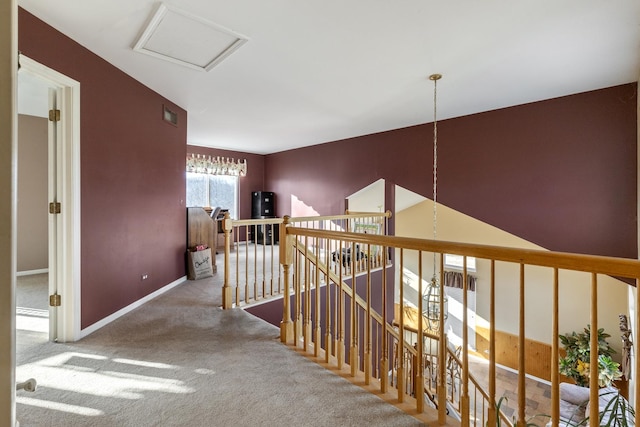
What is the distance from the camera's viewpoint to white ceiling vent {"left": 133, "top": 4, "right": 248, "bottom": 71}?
1.97 m

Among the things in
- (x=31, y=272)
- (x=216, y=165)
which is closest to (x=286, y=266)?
(x=31, y=272)

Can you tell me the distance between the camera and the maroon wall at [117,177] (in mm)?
2326

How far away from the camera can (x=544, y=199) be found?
3498mm

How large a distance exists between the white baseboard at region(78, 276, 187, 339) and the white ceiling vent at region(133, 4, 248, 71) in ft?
7.65

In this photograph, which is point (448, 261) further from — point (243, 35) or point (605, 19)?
point (243, 35)

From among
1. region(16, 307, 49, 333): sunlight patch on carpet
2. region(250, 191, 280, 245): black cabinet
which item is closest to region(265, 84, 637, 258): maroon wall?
region(250, 191, 280, 245): black cabinet

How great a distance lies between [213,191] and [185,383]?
550cm

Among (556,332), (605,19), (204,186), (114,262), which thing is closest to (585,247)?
(605,19)

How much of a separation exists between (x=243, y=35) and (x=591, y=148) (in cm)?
370

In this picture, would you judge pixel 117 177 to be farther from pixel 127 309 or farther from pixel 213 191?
pixel 213 191

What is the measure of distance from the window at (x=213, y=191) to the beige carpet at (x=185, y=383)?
4258 millimetres

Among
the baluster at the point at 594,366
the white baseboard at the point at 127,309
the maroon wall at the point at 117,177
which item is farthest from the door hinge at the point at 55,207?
the baluster at the point at 594,366

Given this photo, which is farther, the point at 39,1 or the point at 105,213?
the point at 105,213

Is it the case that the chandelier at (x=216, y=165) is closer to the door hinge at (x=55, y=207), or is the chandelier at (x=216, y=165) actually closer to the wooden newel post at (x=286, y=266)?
the door hinge at (x=55, y=207)
